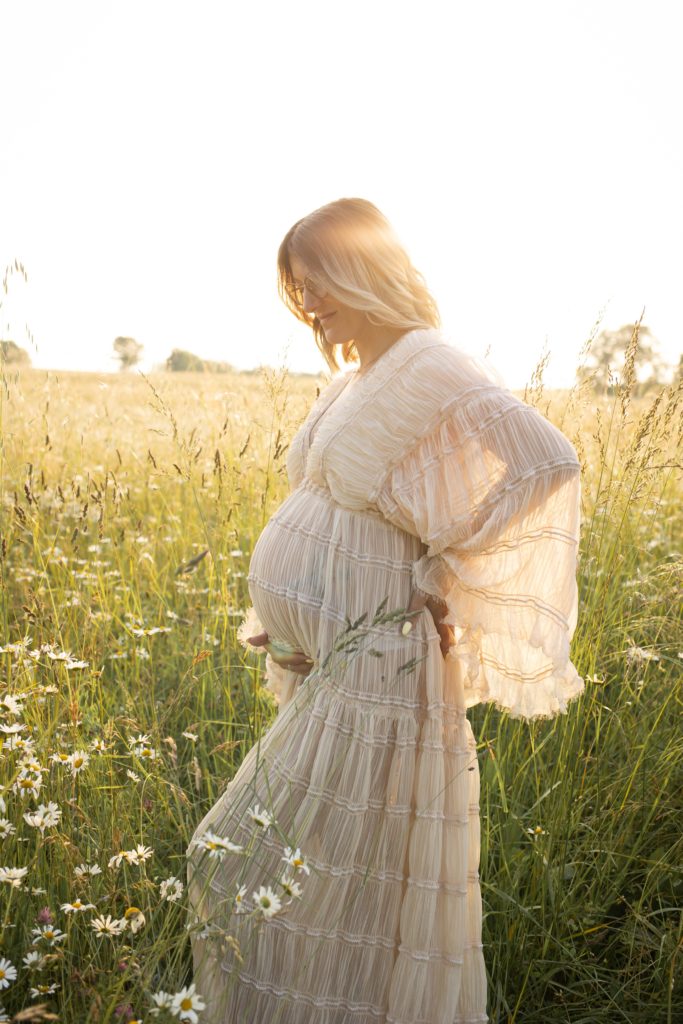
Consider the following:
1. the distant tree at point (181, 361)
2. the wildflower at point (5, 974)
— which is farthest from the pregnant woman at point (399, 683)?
the distant tree at point (181, 361)

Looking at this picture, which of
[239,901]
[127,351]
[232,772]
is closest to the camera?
[239,901]

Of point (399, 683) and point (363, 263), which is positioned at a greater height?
point (363, 263)

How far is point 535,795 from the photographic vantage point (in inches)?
106

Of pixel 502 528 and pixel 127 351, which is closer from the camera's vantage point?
pixel 502 528

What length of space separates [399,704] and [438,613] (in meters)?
0.22

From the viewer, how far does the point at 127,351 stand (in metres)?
3.42

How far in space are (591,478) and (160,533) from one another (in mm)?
2072

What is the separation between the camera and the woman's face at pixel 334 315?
208cm

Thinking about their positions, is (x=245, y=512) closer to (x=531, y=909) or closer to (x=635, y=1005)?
(x=531, y=909)

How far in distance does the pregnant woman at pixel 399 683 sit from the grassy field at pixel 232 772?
0.67ft

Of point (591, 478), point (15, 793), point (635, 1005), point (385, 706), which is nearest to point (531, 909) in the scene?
point (635, 1005)

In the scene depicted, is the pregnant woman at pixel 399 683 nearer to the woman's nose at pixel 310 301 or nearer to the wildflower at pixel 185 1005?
the woman's nose at pixel 310 301

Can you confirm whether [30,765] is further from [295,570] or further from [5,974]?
[295,570]

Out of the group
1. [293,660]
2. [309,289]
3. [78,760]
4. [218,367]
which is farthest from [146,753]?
[218,367]
